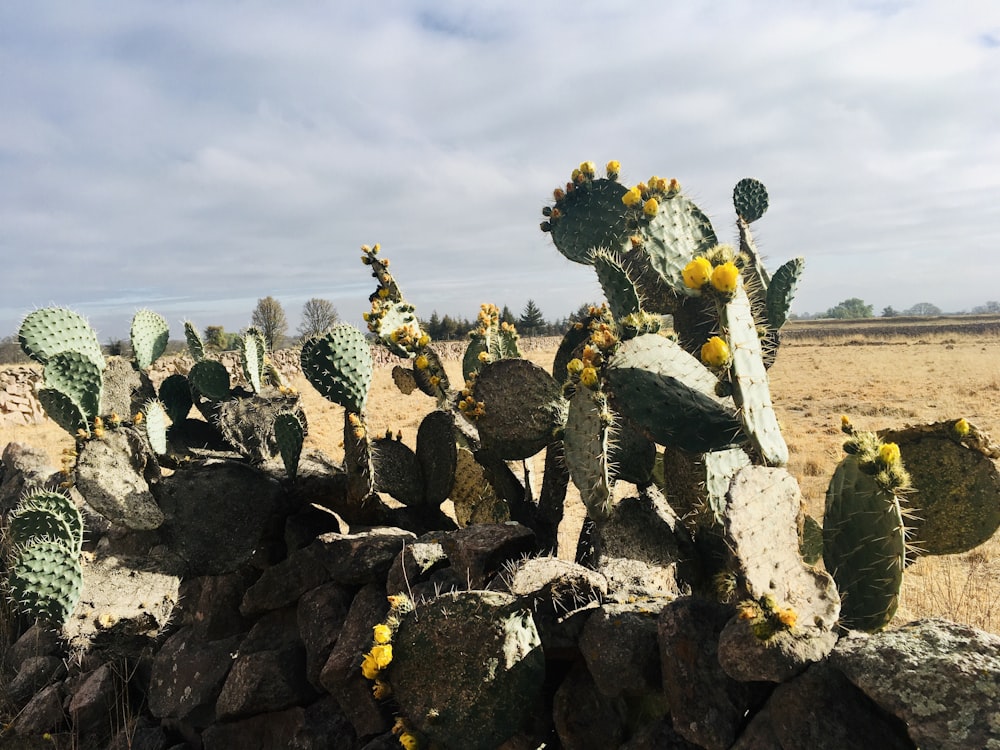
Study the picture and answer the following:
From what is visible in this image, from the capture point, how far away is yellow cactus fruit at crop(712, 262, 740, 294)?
1.77m

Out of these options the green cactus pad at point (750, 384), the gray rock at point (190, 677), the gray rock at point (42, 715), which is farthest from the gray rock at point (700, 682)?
the gray rock at point (42, 715)

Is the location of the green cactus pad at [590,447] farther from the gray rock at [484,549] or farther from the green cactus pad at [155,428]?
the green cactus pad at [155,428]

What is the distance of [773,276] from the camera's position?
3004 mm

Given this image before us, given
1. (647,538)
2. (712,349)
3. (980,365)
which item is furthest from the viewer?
(980,365)

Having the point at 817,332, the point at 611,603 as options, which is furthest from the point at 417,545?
the point at 817,332

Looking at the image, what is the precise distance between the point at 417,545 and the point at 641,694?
1.05 metres

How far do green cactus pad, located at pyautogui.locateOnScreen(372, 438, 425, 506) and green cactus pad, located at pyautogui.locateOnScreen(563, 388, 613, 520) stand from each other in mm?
1129

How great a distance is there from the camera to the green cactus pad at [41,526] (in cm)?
286

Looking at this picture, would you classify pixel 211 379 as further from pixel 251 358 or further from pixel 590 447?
pixel 590 447

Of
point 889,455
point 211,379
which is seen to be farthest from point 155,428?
point 889,455

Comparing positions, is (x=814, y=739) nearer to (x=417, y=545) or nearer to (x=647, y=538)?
(x=647, y=538)

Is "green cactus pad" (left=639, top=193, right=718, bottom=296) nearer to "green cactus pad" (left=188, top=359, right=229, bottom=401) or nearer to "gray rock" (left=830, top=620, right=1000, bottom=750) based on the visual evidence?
"gray rock" (left=830, top=620, right=1000, bottom=750)

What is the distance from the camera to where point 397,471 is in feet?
10.4

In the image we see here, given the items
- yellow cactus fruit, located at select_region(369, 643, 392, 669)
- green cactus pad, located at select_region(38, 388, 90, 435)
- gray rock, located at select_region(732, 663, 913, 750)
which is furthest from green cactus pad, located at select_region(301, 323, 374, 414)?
gray rock, located at select_region(732, 663, 913, 750)
